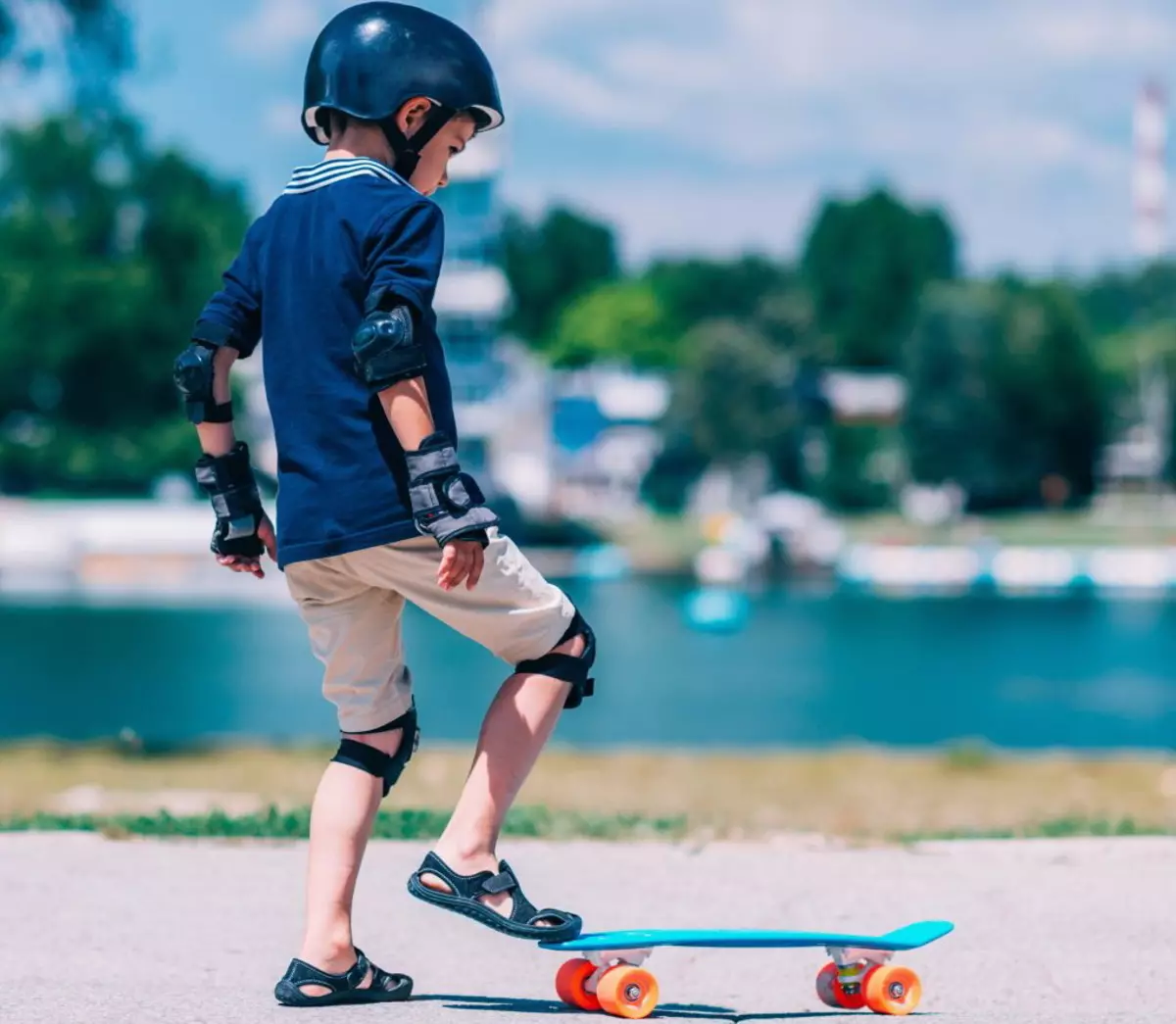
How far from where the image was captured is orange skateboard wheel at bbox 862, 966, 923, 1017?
3.41 metres

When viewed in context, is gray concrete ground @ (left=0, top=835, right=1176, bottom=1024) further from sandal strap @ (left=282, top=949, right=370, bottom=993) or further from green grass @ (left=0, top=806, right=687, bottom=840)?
green grass @ (left=0, top=806, right=687, bottom=840)

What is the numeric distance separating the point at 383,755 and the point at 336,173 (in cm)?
106

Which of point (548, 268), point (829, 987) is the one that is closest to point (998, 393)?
point (548, 268)

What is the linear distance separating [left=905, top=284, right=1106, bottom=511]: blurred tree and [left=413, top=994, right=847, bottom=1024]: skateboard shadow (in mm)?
78311

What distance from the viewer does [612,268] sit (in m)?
130

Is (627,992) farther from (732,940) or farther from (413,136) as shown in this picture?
(413,136)

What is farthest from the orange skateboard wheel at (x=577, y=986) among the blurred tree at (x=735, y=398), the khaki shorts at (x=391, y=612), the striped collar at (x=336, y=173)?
the blurred tree at (x=735, y=398)

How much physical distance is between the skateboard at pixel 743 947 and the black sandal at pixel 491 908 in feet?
0.10

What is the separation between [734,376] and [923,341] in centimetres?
854

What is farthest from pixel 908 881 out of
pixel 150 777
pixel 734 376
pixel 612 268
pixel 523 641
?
pixel 612 268

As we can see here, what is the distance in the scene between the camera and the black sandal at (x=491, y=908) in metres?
3.40

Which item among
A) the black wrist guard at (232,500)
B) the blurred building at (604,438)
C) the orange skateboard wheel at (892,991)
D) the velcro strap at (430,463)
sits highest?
the velcro strap at (430,463)

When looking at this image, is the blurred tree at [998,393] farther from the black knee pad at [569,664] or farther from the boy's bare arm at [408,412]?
the boy's bare arm at [408,412]

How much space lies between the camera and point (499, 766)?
11.5 ft
